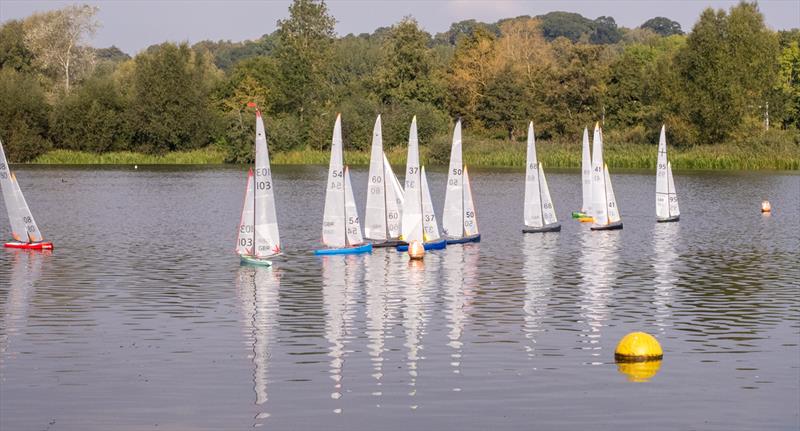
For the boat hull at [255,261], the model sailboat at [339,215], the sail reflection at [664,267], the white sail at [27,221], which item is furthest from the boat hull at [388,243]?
the white sail at [27,221]

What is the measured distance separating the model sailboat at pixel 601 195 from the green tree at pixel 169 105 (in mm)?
95786

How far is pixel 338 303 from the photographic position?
38.3m

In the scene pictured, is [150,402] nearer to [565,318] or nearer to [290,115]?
[565,318]

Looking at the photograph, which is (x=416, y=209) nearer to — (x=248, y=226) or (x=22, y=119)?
(x=248, y=226)

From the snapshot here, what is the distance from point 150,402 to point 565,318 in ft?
47.9

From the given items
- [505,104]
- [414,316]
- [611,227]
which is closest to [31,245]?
[414,316]

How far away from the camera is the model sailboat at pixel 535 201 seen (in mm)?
61688

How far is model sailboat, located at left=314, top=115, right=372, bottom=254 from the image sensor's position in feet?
159

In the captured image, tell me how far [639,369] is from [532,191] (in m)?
34.4

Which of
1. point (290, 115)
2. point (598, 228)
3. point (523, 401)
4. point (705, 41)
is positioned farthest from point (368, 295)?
point (290, 115)

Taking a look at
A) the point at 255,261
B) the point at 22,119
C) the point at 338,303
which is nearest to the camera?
the point at 338,303

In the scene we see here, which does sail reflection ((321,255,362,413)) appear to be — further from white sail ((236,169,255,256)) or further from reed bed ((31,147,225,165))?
reed bed ((31,147,225,165))

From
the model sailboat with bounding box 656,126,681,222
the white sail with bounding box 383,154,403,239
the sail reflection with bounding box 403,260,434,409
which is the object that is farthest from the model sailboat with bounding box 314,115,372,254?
the model sailboat with bounding box 656,126,681,222

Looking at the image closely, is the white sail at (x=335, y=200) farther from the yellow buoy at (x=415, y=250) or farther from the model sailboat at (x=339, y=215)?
the yellow buoy at (x=415, y=250)
